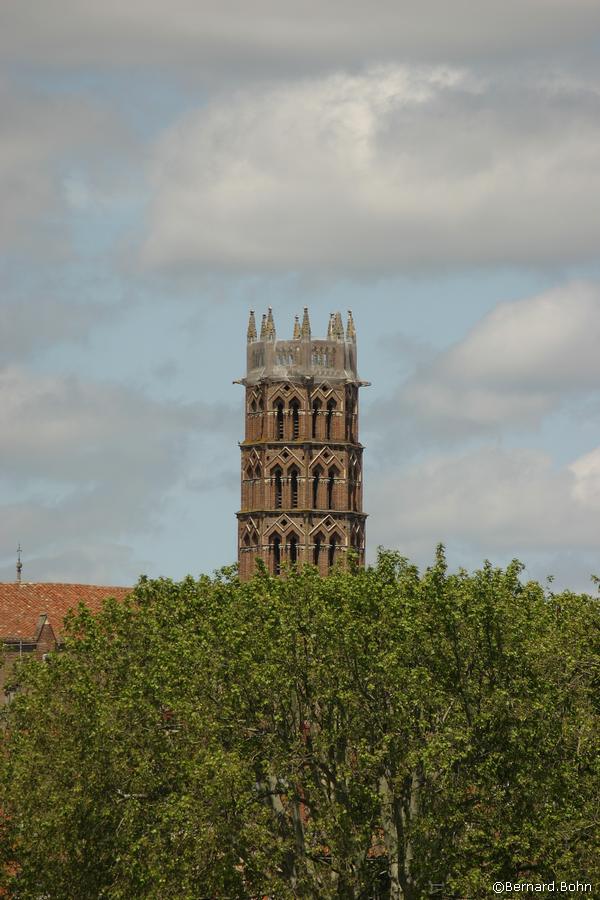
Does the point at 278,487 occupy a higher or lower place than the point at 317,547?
higher

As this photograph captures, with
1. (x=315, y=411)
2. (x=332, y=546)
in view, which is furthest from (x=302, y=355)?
(x=332, y=546)

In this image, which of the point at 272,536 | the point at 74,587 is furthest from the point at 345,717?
the point at 272,536

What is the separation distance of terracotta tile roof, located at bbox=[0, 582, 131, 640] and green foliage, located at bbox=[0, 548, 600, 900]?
49.1 m

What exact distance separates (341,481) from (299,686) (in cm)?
11353

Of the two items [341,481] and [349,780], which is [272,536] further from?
[349,780]

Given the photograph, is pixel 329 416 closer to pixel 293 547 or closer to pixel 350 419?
pixel 350 419

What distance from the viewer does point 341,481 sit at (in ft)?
557

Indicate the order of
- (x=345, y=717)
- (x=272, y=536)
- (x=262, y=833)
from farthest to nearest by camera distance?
(x=272, y=536) < (x=345, y=717) < (x=262, y=833)

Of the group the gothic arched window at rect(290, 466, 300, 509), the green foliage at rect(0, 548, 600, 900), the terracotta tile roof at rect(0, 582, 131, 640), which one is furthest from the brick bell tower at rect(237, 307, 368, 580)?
the green foliage at rect(0, 548, 600, 900)

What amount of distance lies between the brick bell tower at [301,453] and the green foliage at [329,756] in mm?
106351

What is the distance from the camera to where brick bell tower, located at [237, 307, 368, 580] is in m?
167

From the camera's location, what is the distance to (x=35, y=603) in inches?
4498

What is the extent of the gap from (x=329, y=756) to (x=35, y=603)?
200 feet

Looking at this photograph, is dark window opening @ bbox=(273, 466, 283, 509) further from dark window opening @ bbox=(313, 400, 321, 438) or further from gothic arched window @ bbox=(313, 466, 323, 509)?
dark window opening @ bbox=(313, 400, 321, 438)
